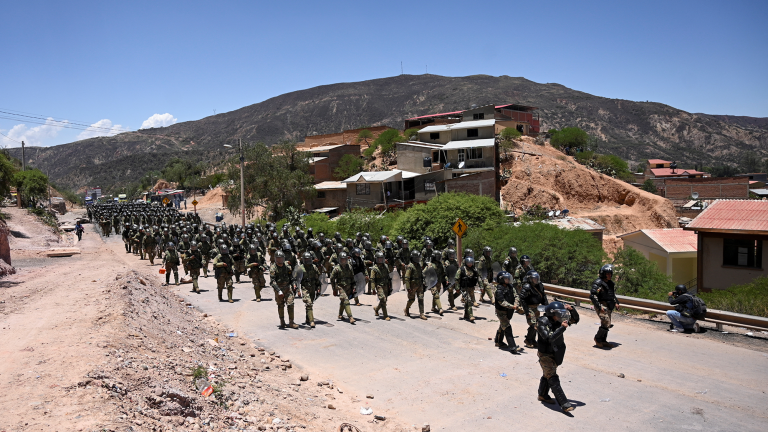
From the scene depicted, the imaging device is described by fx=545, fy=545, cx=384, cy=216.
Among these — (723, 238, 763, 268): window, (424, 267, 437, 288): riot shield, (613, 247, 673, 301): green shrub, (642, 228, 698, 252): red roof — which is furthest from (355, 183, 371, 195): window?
(424, 267, 437, 288): riot shield

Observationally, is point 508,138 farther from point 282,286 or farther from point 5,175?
point 282,286

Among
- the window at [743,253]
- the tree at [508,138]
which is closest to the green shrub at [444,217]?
the window at [743,253]

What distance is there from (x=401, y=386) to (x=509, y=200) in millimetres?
38300

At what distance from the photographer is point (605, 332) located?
36.0 feet

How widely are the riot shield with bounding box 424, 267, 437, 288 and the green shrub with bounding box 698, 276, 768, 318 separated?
732cm

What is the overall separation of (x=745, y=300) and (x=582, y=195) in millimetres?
34996

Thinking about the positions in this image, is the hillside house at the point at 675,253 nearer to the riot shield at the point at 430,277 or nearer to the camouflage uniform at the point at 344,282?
the riot shield at the point at 430,277

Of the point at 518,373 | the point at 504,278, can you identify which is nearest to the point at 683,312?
the point at 504,278

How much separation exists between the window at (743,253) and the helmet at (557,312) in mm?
16747

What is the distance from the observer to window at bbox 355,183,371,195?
4762 centimetres

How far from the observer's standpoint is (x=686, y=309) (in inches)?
479

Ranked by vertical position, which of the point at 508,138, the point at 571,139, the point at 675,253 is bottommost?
the point at 675,253

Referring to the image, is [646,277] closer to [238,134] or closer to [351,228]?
[351,228]

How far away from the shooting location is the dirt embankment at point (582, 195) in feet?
148
